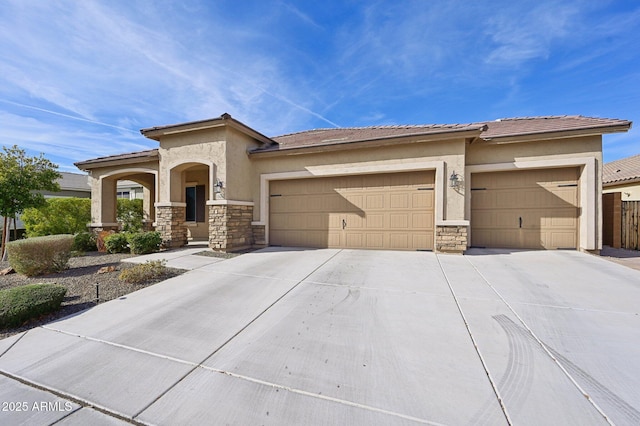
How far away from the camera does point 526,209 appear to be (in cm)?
759

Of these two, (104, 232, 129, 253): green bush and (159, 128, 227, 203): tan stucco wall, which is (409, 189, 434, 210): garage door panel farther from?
(104, 232, 129, 253): green bush

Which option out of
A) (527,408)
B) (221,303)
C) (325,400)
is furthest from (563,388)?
(221,303)

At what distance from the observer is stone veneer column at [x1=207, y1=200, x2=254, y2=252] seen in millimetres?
7898

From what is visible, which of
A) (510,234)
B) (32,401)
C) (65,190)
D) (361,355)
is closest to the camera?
(32,401)

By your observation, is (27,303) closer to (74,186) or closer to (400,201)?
(400,201)

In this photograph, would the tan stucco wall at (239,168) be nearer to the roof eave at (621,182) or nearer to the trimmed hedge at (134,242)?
the trimmed hedge at (134,242)

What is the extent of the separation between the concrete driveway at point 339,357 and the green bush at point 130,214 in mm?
8719

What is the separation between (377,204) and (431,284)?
3.80 metres

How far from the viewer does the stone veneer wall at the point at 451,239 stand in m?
7.05

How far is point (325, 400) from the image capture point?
6.53ft

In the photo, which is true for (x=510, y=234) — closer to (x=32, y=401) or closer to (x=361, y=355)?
(x=361, y=355)

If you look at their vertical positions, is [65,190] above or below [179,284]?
above

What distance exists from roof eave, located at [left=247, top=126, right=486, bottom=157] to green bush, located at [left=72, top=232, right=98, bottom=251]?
6.72m

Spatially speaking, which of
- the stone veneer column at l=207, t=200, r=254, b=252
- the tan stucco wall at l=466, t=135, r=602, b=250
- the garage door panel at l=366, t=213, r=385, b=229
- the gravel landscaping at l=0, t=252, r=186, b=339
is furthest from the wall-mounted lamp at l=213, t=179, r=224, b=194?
the tan stucco wall at l=466, t=135, r=602, b=250
